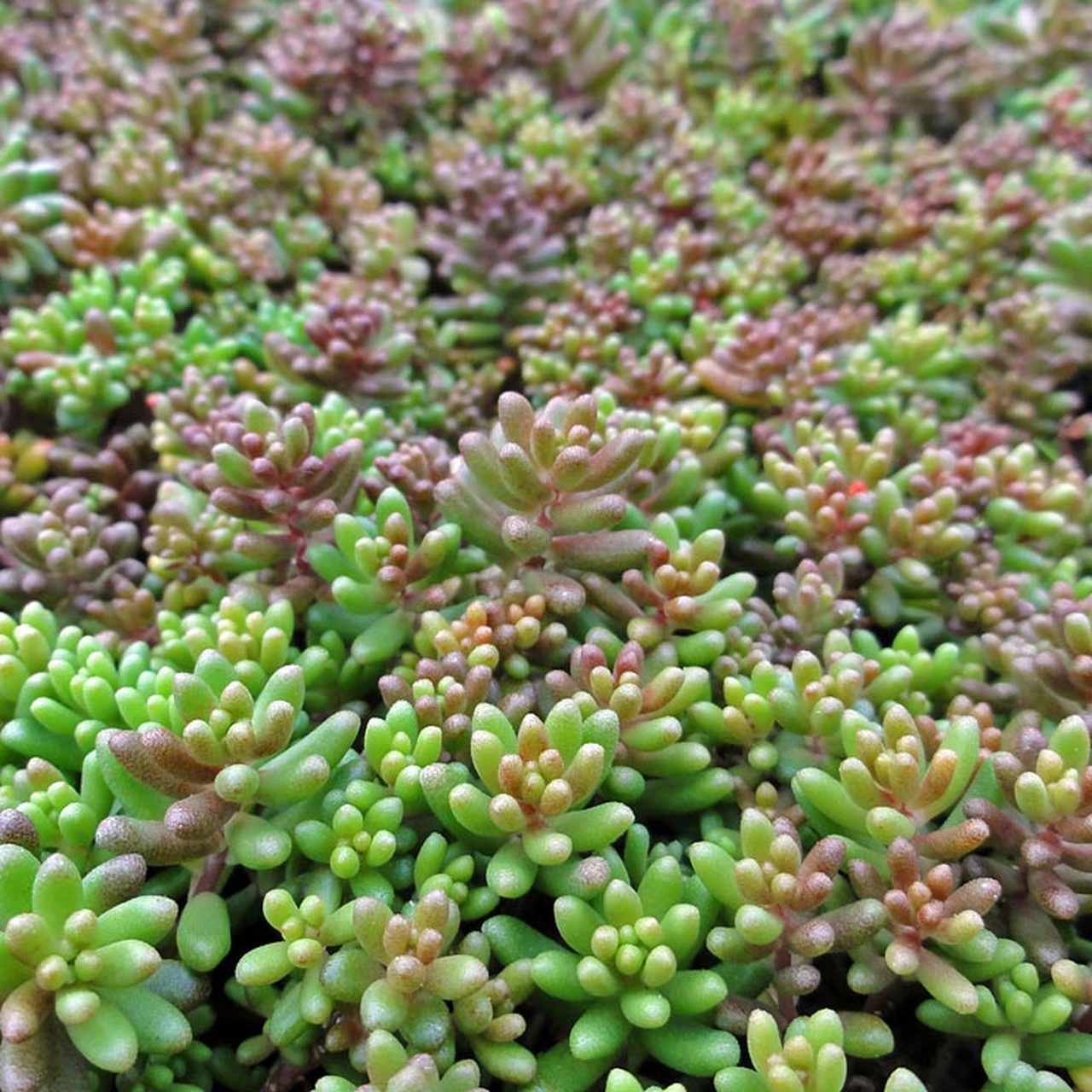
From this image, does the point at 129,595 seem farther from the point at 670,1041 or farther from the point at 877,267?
the point at 877,267

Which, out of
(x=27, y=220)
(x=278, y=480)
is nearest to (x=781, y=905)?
(x=278, y=480)

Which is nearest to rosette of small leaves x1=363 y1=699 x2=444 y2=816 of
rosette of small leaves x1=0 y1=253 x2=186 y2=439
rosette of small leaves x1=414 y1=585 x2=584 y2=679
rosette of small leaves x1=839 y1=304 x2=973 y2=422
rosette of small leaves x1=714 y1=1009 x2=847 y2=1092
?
rosette of small leaves x1=414 y1=585 x2=584 y2=679

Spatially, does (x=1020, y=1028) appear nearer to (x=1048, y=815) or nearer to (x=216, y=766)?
(x=1048, y=815)

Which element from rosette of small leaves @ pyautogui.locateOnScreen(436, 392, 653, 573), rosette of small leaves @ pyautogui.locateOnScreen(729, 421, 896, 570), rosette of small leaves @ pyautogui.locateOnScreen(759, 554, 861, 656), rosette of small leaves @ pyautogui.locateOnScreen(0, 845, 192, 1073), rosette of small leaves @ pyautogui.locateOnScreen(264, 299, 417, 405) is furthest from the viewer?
rosette of small leaves @ pyautogui.locateOnScreen(264, 299, 417, 405)

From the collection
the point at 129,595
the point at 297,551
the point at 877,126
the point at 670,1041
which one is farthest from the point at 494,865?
the point at 877,126

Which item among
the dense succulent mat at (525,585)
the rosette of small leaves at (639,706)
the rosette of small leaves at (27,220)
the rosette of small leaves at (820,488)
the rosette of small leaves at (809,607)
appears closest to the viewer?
the dense succulent mat at (525,585)

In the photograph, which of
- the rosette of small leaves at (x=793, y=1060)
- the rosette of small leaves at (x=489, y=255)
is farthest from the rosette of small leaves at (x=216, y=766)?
the rosette of small leaves at (x=489, y=255)

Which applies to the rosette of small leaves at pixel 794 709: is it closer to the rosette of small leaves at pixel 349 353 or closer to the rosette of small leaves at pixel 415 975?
the rosette of small leaves at pixel 415 975

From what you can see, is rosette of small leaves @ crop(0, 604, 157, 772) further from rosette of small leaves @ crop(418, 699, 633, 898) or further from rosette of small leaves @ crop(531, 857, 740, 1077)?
rosette of small leaves @ crop(531, 857, 740, 1077)
